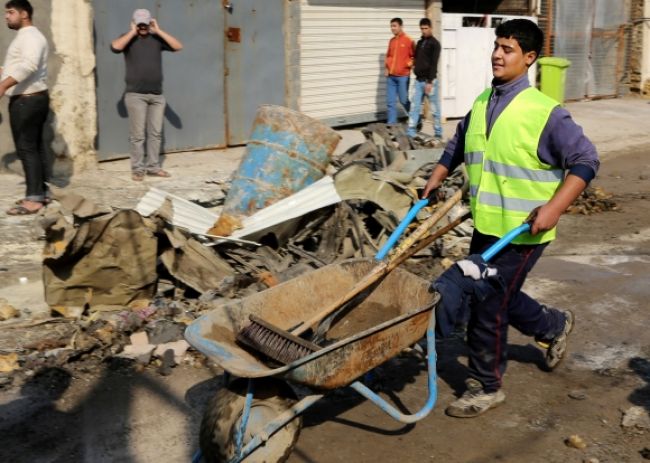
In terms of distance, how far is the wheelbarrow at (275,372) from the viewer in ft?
12.3

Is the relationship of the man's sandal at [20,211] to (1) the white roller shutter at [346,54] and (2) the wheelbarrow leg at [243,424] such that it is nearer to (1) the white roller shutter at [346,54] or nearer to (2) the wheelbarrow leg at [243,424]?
(2) the wheelbarrow leg at [243,424]

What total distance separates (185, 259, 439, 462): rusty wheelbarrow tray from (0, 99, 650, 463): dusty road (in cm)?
42

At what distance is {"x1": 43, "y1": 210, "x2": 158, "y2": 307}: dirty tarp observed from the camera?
577cm

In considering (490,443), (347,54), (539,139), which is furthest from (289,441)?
(347,54)

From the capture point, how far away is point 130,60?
31.9ft

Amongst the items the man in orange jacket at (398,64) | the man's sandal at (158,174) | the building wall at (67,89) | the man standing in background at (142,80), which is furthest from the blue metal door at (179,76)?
→ the man in orange jacket at (398,64)

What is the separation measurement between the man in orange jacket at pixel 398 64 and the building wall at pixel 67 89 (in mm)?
5314

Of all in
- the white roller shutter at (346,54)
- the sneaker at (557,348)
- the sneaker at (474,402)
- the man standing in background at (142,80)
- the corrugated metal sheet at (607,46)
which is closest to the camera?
the sneaker at (474,402)

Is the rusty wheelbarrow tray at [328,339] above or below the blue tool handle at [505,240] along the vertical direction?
below

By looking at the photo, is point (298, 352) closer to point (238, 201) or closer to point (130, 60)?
point (238, 201)

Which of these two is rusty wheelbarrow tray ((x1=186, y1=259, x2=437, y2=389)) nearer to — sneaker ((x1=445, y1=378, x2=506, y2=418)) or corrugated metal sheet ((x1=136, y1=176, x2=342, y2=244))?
sneaker ((x1=445, y1=378, x2=506, y2=418))

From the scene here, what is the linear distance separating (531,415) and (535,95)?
169 cm

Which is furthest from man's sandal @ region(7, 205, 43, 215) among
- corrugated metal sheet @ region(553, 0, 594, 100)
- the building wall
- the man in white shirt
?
corrugated metal sheet @ region(553, 0, 594, 100)

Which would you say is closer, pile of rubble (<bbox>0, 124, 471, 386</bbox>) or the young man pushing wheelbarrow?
the young man pushing wheelbarrow
